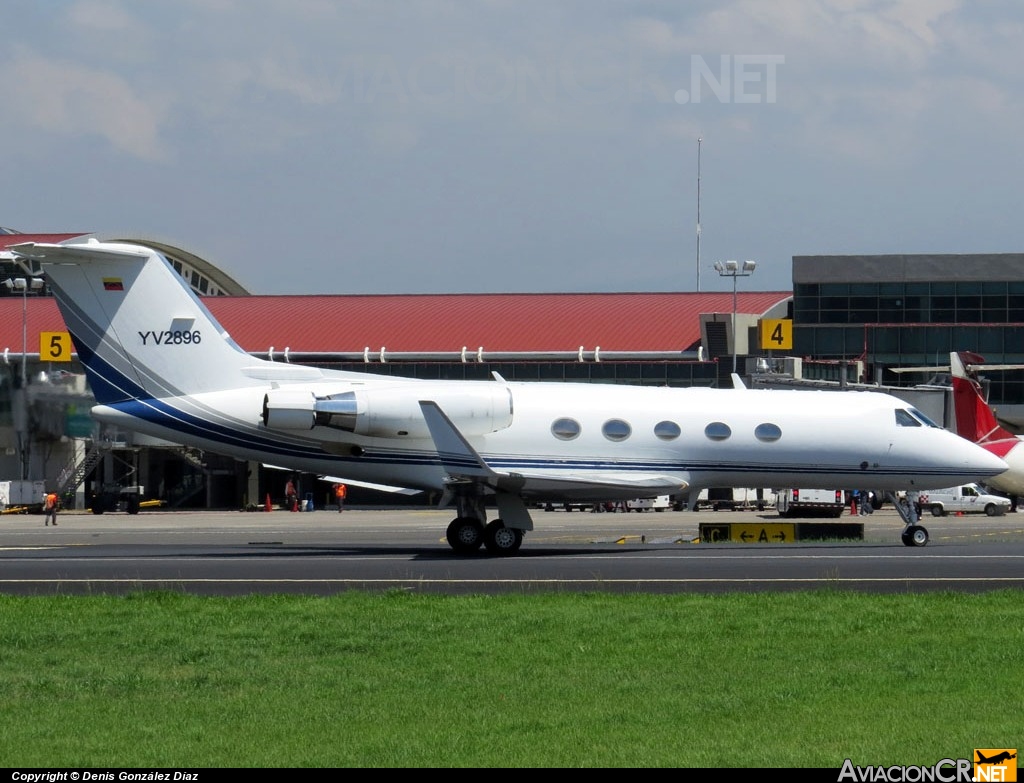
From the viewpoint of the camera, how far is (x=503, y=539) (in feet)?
81.1

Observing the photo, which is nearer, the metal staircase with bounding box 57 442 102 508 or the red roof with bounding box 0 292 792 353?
the metal staircase with bounding box 57 442 102 508

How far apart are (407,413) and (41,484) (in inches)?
1588

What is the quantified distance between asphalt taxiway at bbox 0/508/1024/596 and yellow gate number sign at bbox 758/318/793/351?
28328 millimetres

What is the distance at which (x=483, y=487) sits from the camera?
24.7 metres

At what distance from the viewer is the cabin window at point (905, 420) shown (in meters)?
26.8

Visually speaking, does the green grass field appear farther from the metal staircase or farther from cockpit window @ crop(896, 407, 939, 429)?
the metal staircase

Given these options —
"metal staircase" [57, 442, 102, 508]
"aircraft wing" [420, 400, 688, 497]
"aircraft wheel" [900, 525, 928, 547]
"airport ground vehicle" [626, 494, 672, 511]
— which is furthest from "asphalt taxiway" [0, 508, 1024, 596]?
"metal staircase" [57, 442, 102, 508]

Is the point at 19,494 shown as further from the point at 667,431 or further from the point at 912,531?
the point at 912,531

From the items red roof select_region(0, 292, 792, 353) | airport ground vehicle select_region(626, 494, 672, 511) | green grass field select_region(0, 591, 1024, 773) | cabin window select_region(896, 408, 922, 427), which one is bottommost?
green grass field select_region(0, 591, 1024, 773)

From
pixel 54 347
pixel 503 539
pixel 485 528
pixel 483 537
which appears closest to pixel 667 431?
pixel 503 539

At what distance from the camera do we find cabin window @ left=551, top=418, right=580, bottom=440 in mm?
25156

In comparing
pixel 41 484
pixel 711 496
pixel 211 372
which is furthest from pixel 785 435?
pixel 41 484

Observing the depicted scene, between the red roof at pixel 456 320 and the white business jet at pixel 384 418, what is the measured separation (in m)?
41.1

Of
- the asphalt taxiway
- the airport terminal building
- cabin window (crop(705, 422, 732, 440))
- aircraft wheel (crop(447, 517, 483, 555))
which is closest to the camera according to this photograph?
the asphalt taxiway
